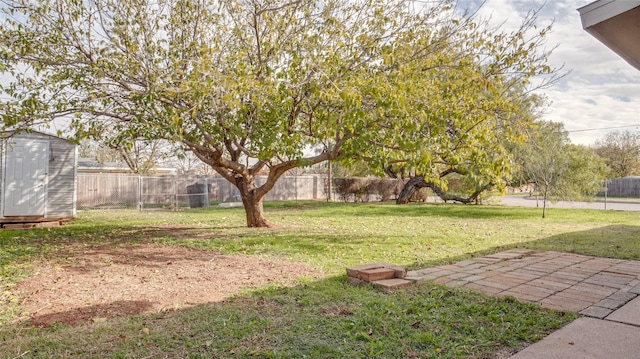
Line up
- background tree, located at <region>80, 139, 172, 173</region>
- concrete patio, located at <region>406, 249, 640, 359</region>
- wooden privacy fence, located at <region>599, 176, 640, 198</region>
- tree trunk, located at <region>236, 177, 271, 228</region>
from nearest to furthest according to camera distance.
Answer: concrete patio, located at <region>406, 249, 640, 359</region>, tree trunk, located at <region>236, 177, 271, 228</region>, background tree, located at <region>80, 139, 172, 173</region>, wooden privacy fence, located at <region>599, 176, 640, 198</region>

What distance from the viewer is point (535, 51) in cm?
693

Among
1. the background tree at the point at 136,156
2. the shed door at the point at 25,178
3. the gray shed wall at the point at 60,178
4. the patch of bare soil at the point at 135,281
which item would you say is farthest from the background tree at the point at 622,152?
the shed door at the point at 25,178

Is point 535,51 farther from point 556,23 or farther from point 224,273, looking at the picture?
point 224,273

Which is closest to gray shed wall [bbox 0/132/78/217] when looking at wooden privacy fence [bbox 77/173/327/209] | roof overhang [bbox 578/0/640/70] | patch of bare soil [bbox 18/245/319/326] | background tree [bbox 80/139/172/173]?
wooden privacy fence [bbox 77/173/327/209]

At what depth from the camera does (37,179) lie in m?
11.6

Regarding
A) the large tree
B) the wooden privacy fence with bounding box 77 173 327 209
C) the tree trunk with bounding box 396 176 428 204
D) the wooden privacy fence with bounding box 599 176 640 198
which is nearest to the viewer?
the large tree

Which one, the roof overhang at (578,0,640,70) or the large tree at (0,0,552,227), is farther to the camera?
the large tree at (0,0,552,227)

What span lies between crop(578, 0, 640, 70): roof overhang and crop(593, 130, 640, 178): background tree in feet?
126

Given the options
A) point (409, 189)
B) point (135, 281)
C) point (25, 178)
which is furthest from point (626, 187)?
point (25, 178)

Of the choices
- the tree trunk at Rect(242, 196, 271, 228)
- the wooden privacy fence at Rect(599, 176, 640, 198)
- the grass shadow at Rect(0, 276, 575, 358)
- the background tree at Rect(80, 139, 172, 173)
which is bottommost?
the grass shadow at Rect(0, 276, 575, 358)

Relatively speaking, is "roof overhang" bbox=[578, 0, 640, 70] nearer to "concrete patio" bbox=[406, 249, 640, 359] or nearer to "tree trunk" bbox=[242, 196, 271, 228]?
"concrete patio" bbox=[406, 249, 640, 359]

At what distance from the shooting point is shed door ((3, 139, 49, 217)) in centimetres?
1105

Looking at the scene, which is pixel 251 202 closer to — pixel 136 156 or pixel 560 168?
pixel 560 168

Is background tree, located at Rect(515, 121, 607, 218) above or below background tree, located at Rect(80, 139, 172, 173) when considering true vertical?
below
